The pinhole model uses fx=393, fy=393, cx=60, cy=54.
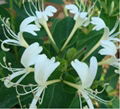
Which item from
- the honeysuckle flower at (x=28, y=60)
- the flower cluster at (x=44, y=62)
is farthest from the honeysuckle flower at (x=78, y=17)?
the honeysuckle flower at (x=28, y=60)

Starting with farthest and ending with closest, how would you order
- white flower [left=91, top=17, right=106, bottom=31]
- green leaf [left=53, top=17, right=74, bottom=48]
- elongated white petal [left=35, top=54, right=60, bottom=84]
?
green leaf [left=53, top=17, right=74, bottom=48]
white flower [left=91, top=17, right=106, bottom=31]
elongated white petal [left=35, top=54, right=60, bottom=84]

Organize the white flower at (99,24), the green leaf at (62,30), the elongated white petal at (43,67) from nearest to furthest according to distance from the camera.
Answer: the elongated white petal at (43,67), the white flower at (99,24), the green leaf at (62,30)

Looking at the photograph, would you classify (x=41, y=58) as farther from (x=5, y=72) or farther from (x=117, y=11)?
(x=117, y=11)

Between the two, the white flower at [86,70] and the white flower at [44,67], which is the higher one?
the white flower at [44,67]

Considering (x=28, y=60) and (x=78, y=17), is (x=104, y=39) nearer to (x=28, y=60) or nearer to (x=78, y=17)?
(x=78, y=17)

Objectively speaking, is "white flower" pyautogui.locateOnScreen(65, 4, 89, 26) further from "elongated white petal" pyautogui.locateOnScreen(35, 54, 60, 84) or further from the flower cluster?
"elongated white petal" pyautogui.locateOnScreen(35, 54, 60, 84)

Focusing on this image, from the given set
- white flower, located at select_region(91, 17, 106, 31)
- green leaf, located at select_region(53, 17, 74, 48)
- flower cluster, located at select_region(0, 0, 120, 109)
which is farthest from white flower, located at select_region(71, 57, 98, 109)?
green leaf, located at select_region(53, 17, 74, 48)

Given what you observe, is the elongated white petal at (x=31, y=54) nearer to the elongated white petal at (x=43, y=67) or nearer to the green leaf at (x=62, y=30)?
the elongated white petal at (x=43, y=67)

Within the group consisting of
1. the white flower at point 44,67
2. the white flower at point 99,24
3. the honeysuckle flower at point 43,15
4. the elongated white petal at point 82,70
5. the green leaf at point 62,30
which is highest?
the honeysuckle flower at point 43,15

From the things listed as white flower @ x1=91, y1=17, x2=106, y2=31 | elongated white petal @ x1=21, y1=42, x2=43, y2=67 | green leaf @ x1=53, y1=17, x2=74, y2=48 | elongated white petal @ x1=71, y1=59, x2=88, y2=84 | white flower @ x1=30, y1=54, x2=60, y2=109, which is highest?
elongated white petal @ x1=21, y1=42, x2=43, y2=67

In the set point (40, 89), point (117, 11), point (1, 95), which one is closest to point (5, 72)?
point (1, 95)

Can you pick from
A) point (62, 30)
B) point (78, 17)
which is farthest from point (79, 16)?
point (62, 30)
